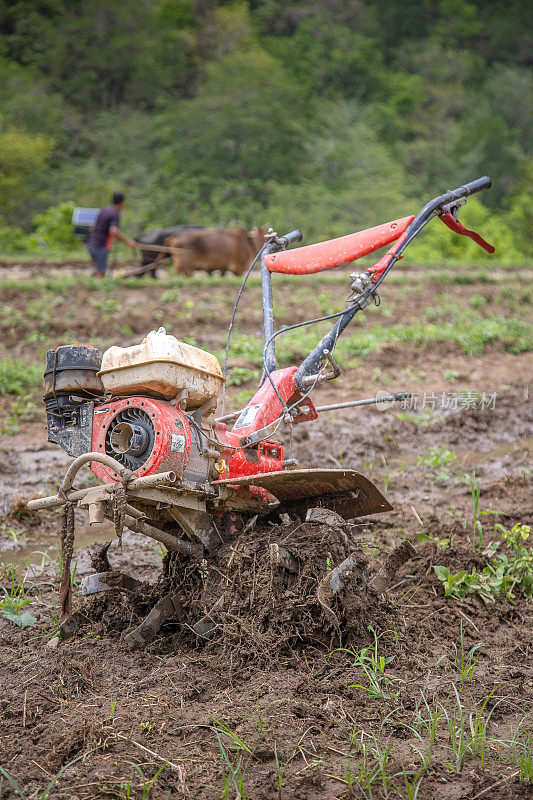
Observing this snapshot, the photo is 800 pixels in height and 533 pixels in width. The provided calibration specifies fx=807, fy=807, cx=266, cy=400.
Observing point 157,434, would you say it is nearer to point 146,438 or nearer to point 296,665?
point 146,438

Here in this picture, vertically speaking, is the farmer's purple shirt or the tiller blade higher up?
the farmer's purple shirt

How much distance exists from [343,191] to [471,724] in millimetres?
23574

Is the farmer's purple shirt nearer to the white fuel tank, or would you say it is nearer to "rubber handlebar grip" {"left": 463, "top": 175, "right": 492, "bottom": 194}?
"rubber handlebar grip" {"left": 463, "top": 175, "right": 492, "bottom": 194}

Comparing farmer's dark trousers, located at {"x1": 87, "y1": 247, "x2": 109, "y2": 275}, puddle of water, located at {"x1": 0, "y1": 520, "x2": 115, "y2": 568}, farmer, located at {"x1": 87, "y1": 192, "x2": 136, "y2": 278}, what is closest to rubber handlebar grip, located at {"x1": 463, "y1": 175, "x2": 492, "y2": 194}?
puddle of water, located at {"x1": 0, "y1": 520, "x2": 115, "y2": 568}

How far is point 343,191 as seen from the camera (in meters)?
25.1

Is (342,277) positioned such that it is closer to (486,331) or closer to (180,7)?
(486,331)

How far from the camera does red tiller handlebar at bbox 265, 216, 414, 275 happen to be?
146 inches

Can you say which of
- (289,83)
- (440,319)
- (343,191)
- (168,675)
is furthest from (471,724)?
(289,83)

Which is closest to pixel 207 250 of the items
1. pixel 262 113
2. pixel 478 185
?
pixel 478 185

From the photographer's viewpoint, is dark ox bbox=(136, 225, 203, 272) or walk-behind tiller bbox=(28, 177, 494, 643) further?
dark ox bbox=(136, 225, 203, 272)

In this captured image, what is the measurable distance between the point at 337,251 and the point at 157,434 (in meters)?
1.24

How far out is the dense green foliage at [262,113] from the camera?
24406 mm

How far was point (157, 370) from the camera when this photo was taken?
316 centimetres

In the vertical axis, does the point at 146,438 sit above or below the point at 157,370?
below
